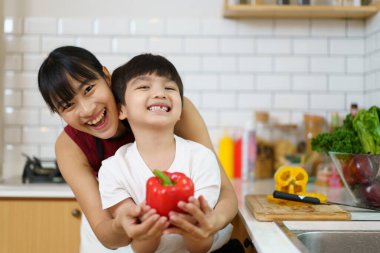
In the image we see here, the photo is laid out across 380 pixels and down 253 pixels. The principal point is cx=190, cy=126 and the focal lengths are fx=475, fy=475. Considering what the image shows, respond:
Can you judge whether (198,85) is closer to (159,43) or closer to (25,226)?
(159,43)

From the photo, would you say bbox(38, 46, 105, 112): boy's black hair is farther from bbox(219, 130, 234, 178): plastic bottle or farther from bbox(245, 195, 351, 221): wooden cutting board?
bbox(219, 130, 234, 178): plastic bottle

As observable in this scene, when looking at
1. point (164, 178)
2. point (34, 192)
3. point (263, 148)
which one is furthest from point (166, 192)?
point (263, 148)

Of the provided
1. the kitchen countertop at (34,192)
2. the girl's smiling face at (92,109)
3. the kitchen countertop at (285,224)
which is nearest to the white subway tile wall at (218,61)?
the kitchen countertop at (34,192)

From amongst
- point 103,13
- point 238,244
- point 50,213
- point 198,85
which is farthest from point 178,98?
point 103,13

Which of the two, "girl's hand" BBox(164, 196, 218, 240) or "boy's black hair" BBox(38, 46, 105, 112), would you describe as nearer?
"girl's hand" BBox(164, 196, 218, 240)

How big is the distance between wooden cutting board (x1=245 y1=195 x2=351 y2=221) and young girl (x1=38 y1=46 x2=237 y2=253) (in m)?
0.11

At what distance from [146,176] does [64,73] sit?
0.39 meters

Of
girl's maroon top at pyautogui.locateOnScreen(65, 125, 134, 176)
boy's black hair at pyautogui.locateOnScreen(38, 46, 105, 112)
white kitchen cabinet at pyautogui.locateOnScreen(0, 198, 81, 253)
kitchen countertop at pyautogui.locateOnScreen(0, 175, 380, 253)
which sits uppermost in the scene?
boy's black hair at pyautogui.locateOnScreen(38, 46, 105, 112)

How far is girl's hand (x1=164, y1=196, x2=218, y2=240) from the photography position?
0.96 m

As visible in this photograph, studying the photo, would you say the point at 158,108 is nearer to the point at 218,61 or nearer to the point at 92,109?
the point at 92,109

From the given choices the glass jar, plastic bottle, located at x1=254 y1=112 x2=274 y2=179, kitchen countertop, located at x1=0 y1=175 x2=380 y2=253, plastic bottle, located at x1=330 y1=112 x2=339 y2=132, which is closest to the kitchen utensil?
kitchen countertop, located at x1=0 y1=175 x2=380 y2=253

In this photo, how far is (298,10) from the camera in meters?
2.29

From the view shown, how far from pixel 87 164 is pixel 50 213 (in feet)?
2.13

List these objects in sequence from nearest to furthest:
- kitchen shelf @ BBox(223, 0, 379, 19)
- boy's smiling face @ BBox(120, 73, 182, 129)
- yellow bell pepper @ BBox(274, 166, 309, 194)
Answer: boy's smiling face @ BBox(120, 73, 182, 129) < yellow bell pepper @ BBox(274, 166, 309, 194) < kitchen shelf @ BBox(223, 0, 379, 19)
